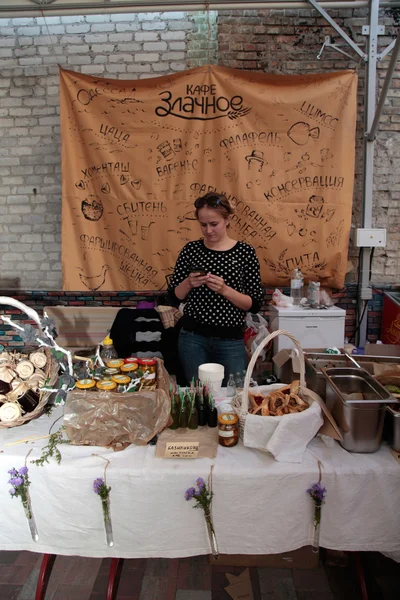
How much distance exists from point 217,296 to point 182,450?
101cm

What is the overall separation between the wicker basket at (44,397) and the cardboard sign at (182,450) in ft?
1.89

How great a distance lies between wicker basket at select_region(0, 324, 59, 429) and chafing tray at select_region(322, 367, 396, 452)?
1.14 m

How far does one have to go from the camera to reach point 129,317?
324cm

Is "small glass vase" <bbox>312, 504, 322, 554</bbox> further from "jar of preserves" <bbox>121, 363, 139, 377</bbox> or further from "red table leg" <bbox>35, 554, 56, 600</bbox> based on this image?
"red table leg" <bbox>35, 554, 56, 600</bbox>

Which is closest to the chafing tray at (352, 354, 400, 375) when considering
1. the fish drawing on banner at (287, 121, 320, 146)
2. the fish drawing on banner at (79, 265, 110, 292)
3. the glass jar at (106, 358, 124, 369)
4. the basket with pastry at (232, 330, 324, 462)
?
the basket with pastry at (232, 330, 324, 462)

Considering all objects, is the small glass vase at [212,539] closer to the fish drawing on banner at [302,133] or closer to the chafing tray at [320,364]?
the chafing tray at [320,364]

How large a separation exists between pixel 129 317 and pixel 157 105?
1889 millimetres

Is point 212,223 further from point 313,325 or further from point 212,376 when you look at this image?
point 313,325

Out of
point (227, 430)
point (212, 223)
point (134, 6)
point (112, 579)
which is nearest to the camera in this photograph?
point (227, 430)

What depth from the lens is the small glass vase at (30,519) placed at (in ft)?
4.59

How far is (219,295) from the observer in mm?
2203

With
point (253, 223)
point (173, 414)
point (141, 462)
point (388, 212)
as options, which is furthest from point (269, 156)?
point (141, 462)

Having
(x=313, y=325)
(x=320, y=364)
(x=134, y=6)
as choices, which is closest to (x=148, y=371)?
(x=320, y=364)

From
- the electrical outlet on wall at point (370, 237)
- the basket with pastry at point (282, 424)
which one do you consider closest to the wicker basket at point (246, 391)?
the basket with pastry at point (282, 424)
